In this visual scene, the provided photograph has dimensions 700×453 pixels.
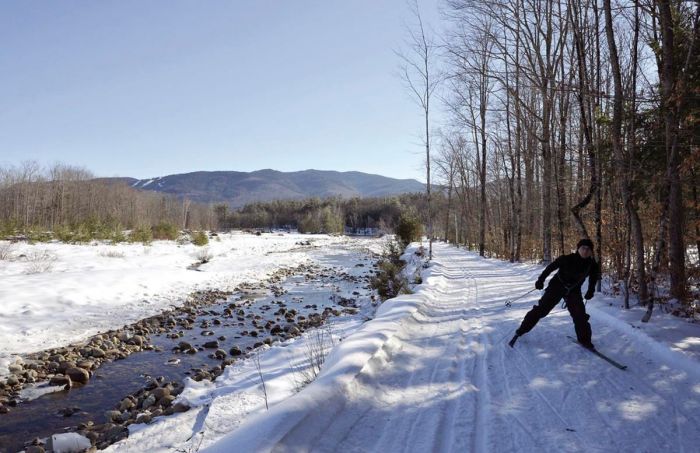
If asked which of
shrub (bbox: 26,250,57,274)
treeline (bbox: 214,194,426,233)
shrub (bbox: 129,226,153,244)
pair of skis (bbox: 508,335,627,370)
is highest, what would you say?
treeline (bbox: 214,194,426,233)

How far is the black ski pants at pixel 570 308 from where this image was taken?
19.6 ft

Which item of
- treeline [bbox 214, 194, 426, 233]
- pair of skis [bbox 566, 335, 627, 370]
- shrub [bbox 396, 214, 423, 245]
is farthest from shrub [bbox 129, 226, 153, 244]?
treeline [bbox 214, 194, 426, 233]

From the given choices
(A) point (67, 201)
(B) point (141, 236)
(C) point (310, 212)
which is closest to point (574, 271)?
(B) point (141, 236)

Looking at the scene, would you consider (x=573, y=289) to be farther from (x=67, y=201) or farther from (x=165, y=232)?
(x=67, y=201)

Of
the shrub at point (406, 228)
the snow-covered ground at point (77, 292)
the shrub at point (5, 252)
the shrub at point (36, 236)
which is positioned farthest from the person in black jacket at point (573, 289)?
the shrub at point (36, 236)

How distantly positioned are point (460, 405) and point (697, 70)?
692 centimetres

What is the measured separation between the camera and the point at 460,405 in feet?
13.5

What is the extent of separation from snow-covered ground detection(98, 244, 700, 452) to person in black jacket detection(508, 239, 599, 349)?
301 mm

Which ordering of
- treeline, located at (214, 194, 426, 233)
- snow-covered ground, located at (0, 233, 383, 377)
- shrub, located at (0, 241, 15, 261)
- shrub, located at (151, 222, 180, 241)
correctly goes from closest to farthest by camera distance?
snow-covered ground, located at (0, 233, 383, 377)
shrub, located at (0, 241, 15, 261)
shrub, located at (151, 222, 180, 241)
treeline, located at (214, 194, 426, 233)

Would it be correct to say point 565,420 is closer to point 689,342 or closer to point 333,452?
point 333,452

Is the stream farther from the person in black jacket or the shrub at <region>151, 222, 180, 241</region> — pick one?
the shrub at <region>151, 222, 180, 241</region>

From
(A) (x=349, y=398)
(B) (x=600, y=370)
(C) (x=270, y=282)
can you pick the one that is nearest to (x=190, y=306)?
(C) (x=270, y=282)

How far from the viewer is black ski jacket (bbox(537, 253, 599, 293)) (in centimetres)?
608

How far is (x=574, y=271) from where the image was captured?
20.1 feet
